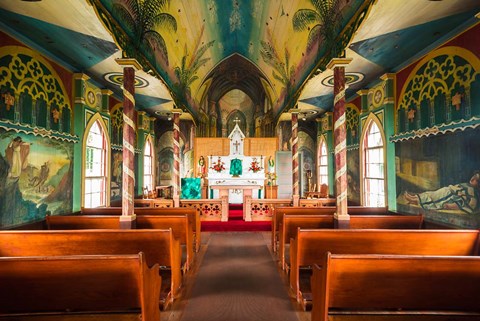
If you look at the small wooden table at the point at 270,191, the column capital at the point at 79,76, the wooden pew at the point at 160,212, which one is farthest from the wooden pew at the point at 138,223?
the small wooden table at the point at 270,191

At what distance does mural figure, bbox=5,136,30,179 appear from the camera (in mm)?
4980

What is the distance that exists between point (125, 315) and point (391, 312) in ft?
8.18

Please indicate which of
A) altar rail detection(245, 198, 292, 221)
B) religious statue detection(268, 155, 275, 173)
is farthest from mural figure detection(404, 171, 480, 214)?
religious statue detection(268, 155, 275, 173)

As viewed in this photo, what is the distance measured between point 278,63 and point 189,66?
302cm

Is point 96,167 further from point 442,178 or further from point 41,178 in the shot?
point 442,178

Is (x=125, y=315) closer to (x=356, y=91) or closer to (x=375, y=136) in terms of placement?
(x=375, y=136)

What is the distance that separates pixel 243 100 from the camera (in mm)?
17562

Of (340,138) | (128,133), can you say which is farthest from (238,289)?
(128,133)

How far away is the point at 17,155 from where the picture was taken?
16.9ft

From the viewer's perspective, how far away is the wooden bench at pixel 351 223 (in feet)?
16.5

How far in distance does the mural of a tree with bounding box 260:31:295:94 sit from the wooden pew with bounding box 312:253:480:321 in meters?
7.36

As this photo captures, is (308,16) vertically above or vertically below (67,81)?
above

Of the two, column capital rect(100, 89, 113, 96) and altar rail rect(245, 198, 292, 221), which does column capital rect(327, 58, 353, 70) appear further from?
column capital rect(100, 89, 113, 96)

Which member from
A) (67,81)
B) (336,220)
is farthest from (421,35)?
(67,81)
